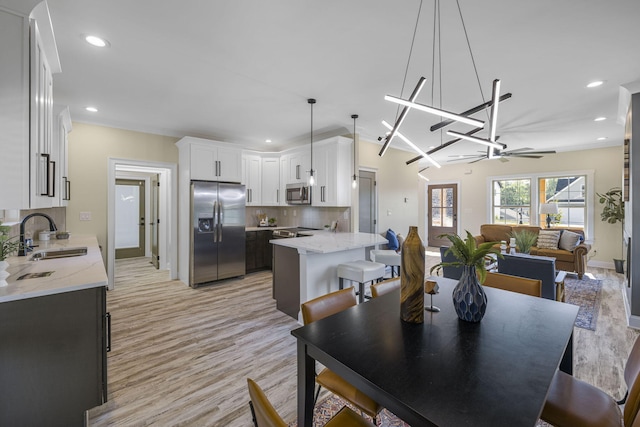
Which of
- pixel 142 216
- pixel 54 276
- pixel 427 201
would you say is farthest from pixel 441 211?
pixel 54 276

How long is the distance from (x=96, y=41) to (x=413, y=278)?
10.4 feet

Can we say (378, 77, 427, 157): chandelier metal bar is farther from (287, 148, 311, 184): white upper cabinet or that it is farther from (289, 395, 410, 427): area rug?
(287, 148, 311, 184): white upper cabinet

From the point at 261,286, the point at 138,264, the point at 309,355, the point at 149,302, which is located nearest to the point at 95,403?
the point at 309,355

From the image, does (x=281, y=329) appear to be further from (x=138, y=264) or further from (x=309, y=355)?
(x=138, y=264)

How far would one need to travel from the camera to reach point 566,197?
6.88 meters

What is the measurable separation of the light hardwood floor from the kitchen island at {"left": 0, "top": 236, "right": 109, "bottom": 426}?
0.95ft

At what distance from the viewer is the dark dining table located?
0.82 meters

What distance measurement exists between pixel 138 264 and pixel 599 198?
10.7 meters

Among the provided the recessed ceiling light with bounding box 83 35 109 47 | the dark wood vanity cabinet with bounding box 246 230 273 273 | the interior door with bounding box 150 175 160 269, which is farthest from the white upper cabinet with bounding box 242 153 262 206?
the recessed ceiling light with bounding box 83 35 109 47

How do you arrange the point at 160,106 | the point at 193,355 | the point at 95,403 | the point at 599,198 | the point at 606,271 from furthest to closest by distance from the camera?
the point at 599,198
the point at 606,271
the point at 160,106
the point at 193,355
the point at 95,403

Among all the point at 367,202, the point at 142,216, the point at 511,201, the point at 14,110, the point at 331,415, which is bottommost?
the point at 331,415

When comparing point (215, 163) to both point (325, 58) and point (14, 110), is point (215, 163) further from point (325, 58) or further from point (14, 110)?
point (14, 110)

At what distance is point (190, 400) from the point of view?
205 centimetres

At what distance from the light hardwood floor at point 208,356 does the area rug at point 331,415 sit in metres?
0.18
